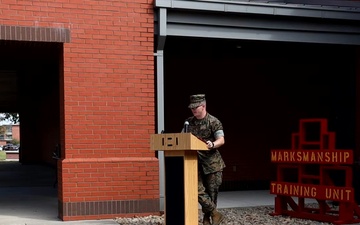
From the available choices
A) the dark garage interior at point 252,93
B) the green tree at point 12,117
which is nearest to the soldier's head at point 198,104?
the dark garage interior at point 252,93

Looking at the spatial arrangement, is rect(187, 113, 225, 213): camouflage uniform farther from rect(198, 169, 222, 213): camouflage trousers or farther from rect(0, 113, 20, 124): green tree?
rect(0, 113, 20, 124): green tree

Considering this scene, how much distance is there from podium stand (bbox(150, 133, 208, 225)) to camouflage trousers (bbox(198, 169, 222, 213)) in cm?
60

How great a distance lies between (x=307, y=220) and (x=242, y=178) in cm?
423

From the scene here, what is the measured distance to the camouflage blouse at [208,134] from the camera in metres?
7.62

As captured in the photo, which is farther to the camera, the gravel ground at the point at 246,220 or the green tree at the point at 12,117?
the green tree at the point at 12,117

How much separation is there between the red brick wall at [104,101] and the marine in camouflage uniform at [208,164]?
64.0 inches

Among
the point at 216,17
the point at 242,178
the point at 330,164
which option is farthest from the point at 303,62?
the point at 330,164

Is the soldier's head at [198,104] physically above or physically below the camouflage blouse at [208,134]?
above

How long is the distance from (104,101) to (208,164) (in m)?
2.23

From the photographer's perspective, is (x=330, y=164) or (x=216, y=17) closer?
(x=330, y=164)

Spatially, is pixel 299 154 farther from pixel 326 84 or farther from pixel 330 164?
pixel 326 84

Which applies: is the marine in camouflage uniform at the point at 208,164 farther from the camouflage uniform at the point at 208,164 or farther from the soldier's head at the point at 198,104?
the soldier's head at the point at 198,104

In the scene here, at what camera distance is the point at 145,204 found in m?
9.17

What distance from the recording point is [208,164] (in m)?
7.72
